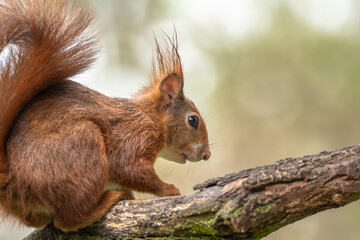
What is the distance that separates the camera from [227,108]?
6.31 m

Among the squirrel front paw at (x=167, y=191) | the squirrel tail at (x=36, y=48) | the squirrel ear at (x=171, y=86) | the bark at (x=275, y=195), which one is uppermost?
the squirrel ear at (x=171, y=86)

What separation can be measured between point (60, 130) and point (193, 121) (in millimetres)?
1192

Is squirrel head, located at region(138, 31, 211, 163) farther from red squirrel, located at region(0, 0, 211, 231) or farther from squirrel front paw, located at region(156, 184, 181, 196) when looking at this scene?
squirrel front paw, located at region(156, 184, 181, 196)

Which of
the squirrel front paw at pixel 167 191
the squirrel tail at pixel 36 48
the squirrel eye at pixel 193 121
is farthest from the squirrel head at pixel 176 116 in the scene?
the squirrel tail at pixel 36 48

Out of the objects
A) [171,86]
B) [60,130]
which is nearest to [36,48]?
[60,130]

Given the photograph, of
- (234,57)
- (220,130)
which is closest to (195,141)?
(220,130)

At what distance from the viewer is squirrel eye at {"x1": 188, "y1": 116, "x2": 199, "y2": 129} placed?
10.8ft

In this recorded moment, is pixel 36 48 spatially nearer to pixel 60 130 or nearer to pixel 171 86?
pixel 60 130

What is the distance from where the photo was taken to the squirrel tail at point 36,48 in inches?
94.5

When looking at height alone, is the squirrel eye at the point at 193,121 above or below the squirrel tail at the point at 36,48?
above

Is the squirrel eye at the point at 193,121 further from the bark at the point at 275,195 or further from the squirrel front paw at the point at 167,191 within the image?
the bark at the point at 275,195

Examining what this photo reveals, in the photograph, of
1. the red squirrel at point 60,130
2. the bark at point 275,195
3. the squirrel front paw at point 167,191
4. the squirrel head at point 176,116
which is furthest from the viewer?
the squirrel head at point 176,116

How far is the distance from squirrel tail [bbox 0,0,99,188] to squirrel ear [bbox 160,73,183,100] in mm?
676

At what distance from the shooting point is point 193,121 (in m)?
3.31
